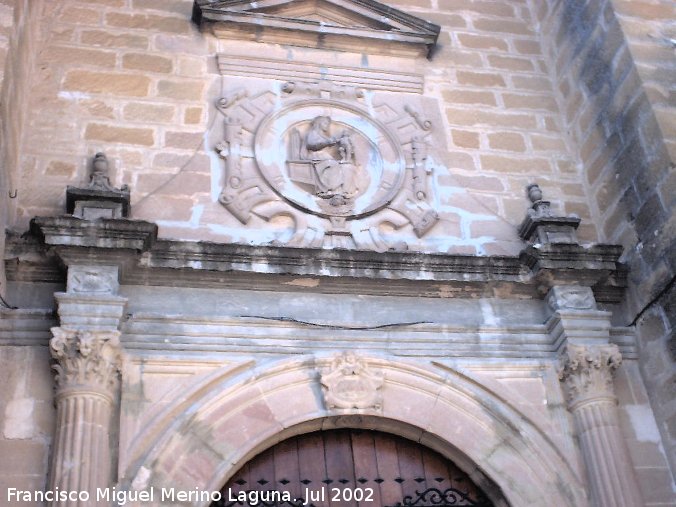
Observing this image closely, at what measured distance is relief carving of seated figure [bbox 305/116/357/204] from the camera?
6094 millimetres

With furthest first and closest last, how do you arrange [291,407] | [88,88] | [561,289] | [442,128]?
1. [442,128]
2. [88,88]
3. [561,289]
4. [291,407]

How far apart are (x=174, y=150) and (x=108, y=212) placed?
0.84 m

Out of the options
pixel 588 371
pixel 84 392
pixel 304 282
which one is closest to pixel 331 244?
pixel 304 282

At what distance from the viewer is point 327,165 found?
6.17m

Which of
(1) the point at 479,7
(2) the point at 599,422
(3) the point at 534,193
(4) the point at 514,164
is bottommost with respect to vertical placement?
(2) the point at 599,422

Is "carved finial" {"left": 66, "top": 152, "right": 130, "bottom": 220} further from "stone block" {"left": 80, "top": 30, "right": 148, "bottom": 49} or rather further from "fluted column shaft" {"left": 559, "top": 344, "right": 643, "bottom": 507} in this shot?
"fluted column shaft" {"left": 559, "top": 344, "right": 643, "bottom": 507}

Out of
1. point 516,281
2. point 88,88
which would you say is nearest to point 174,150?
point 88,88

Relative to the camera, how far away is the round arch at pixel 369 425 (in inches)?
196

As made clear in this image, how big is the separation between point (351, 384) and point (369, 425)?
0.26m

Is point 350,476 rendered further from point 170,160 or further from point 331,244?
point 170,160

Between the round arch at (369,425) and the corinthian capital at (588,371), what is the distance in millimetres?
333

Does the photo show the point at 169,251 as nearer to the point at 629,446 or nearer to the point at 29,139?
the point at 29,139

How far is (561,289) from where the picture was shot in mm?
5848

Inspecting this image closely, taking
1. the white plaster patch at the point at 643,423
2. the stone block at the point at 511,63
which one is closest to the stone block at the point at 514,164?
the stone block at the point at 511,63
